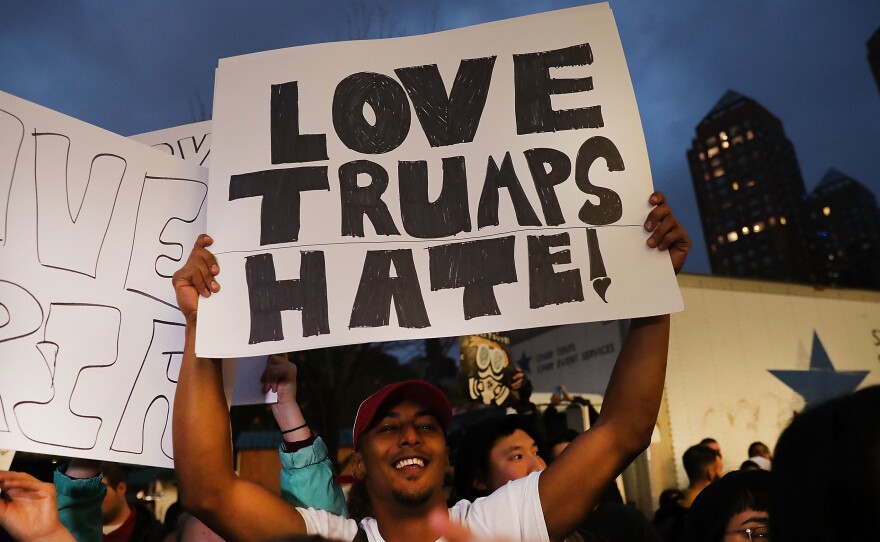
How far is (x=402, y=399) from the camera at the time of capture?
2.60m

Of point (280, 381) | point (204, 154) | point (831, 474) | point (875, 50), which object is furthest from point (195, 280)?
point (875, 50)

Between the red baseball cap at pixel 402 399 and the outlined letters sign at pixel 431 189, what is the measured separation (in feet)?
1.52

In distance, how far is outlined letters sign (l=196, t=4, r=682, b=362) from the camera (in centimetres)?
216

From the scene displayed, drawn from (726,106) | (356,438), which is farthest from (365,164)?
(726,106)

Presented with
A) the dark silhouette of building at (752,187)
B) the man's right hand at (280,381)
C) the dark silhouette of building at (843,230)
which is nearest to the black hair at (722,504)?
the man's right hand at (280,381)

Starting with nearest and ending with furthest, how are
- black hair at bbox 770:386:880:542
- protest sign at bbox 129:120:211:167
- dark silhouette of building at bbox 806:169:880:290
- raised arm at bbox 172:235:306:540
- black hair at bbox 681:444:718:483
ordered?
black hair at bbox 770:386:880:542, raised arm at bbox 172:235:306:540, protest sign at bbox 129:120:211:167, black hair at bbox 681:444:718:483, dark silhouette of building at bbox 806:169:880:290

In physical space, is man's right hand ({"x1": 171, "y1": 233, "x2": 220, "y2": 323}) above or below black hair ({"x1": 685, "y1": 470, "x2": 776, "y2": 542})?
above

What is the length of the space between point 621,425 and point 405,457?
0.75 metres

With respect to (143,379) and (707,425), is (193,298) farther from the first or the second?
(707,425)

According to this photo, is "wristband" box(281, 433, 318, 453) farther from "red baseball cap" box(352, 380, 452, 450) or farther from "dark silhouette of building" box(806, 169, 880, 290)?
"dark silhouette of building" box(806, 169, 880, 290)

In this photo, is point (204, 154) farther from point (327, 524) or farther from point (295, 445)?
point (327, 524)

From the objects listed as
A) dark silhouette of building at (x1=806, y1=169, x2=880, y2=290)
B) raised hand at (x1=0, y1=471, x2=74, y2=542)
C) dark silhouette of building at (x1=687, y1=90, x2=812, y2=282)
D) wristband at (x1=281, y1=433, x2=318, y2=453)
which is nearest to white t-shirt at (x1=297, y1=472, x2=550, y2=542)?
wristband at (x1=281, y1=433, x2=318, y2=453)

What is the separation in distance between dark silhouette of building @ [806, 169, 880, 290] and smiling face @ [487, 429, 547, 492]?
301 ft

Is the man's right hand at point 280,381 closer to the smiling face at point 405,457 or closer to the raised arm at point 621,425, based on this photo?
the smiling face at point 405,457
